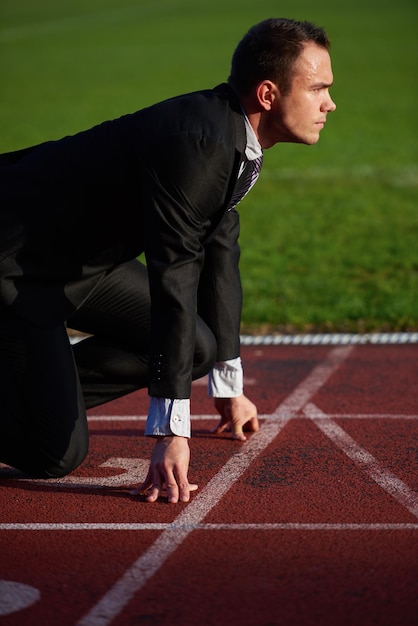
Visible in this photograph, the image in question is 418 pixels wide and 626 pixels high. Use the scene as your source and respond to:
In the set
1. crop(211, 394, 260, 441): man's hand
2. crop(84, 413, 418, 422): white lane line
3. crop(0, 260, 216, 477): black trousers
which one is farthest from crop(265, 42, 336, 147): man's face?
crop(84, 413, 418, 422): white lane line

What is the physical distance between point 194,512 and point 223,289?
1168 millimetres

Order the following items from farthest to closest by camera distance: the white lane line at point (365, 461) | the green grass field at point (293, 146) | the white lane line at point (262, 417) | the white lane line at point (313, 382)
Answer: the green grass field at point (293, 146)
the white lane line at point (313, 382)
the white lane line at point (262, 417)
the white lane line at point (365, 461)

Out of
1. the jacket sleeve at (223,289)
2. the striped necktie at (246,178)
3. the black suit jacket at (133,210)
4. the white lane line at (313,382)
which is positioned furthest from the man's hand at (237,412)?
the striped necktie at (246,178)

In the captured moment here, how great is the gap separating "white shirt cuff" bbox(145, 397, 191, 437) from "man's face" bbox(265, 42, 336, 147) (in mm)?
1070

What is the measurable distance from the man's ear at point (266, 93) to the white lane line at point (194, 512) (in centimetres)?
154

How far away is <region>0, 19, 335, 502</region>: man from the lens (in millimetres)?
3854

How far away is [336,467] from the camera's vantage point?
4.67 metres

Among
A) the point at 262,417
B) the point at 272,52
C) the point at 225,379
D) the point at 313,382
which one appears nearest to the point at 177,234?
the point at 272,52

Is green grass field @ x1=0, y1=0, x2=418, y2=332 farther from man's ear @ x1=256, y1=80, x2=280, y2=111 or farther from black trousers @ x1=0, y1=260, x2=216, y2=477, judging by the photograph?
man's ear @ x1=256, y1=80, x2=280, y2=111

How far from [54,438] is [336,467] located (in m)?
1.24

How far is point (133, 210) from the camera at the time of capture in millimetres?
4133

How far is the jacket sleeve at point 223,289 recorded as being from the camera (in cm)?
482

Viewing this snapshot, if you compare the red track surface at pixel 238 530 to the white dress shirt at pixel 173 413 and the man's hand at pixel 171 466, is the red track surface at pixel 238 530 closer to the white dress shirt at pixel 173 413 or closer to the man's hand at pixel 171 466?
the man's hand at pixel 171 466

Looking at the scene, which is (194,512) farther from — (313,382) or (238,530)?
(313,382)
